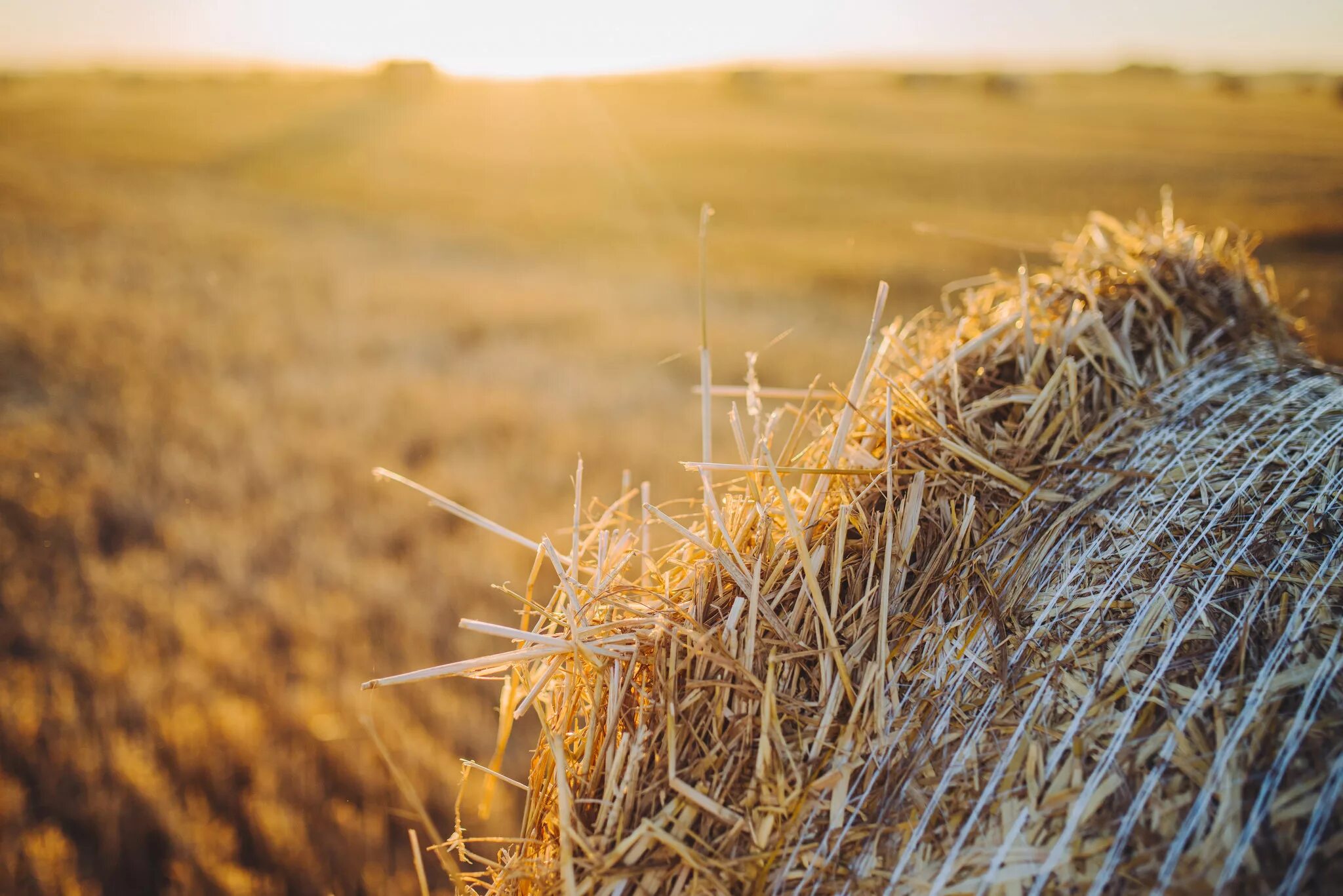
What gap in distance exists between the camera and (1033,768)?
810mm

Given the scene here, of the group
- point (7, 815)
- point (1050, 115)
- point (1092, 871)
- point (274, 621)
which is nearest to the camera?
point (1092, 871)

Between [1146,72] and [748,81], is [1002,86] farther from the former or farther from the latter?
[748,81]

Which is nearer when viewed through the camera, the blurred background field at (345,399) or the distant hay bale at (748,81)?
the blurred background field at (345,399)

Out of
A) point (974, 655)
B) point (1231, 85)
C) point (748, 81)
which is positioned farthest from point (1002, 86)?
point (974, 655)

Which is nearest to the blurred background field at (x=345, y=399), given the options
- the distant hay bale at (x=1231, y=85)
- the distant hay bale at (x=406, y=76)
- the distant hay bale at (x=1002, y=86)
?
the distant hay bale at (x=1231, y=85)

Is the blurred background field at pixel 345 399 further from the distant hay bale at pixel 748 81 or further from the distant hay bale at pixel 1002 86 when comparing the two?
the distant hay bale at pixel 748 81

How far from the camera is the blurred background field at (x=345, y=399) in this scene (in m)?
2.11

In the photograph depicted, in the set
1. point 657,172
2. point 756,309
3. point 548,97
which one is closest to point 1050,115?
point 657,172

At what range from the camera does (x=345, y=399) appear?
4.70m

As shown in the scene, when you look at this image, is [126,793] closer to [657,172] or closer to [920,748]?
[920,748]

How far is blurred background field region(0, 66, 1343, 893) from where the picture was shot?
2113 millimetres

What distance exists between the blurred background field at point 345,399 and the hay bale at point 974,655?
424mm

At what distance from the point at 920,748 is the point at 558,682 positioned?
1.96 ft

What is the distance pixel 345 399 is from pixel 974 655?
476 cm
